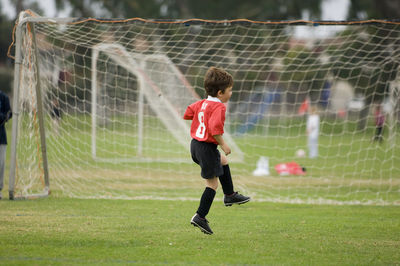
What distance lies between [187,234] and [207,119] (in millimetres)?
1262

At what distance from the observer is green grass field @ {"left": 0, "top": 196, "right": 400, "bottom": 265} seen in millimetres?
4215

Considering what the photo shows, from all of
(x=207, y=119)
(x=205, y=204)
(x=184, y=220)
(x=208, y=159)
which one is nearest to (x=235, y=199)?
(x=205, y=204)

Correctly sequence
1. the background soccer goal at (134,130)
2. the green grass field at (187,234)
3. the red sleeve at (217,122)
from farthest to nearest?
the background soccer goal at (134,130) < the red sleeve at (217,122) < the green grass field at (187,234)

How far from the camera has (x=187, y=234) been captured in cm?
520

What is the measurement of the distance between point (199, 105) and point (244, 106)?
20.2 meters

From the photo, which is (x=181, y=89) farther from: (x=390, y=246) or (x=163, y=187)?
(x=390, y=246)

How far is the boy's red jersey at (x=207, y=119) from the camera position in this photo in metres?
4.65

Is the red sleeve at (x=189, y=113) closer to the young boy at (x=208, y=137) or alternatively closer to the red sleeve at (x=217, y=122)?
the young boy at (x=208, y=137)

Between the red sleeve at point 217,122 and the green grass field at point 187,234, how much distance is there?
3.51ft

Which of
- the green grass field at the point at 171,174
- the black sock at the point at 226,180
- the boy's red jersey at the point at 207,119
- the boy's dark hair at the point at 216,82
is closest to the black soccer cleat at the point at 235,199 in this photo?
the black sock at the point at 226,180

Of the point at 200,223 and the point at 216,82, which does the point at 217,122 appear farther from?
the point at 200,223

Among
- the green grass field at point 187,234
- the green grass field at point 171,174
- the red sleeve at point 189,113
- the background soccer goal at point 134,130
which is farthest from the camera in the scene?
the green grass field at point 171,174

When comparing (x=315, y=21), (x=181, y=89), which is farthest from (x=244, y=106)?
(x=315, y=21)

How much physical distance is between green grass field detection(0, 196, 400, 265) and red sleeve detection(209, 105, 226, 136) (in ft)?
3.51
